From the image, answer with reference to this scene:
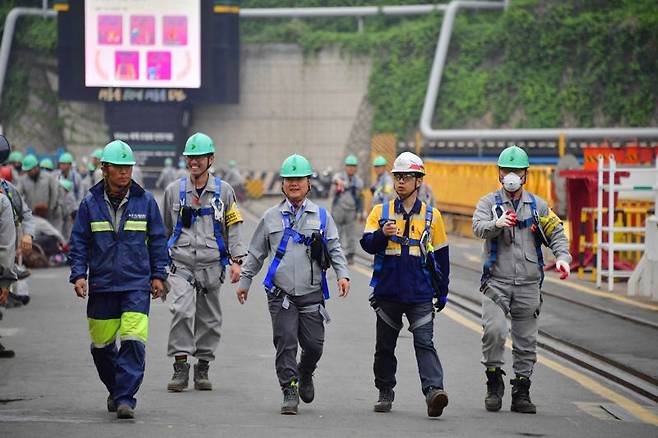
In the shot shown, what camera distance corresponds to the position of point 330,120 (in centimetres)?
6009

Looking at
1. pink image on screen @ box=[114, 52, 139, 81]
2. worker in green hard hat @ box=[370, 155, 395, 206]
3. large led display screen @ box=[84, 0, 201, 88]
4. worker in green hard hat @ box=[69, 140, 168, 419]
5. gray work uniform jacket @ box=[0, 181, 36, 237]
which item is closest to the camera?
worker in green hard hat @ box=[69, 140, 168, 419]

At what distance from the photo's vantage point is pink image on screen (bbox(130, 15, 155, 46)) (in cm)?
5553

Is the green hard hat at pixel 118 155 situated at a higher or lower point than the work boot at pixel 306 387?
higher

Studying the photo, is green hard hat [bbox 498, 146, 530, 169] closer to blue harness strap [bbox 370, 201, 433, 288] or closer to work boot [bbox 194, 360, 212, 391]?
blue harness strap [bbox 370, 201, 433, 288]

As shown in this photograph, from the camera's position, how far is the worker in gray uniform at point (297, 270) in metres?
11.2

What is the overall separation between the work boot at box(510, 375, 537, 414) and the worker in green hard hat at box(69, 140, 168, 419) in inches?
101

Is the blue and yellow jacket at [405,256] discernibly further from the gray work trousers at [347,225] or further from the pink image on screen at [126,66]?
the pink image on screen at [126,66]

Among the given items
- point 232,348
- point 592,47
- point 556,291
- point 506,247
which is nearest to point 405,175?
point 506,247

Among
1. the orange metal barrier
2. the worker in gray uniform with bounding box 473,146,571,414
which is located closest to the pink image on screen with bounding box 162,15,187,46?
the orange metal barrier

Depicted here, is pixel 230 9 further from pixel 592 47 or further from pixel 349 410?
pixel 349 410

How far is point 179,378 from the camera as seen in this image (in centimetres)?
1209

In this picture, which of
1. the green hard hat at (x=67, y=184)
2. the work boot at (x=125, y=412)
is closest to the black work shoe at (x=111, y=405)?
the work boot at (x=125, y=412)

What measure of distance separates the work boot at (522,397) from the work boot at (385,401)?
0.86m

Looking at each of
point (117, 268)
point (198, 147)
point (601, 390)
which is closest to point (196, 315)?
point (198, 147)
